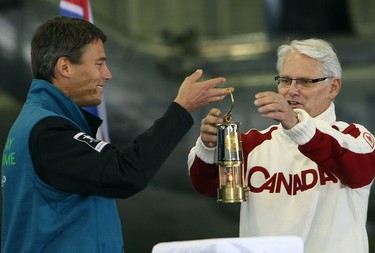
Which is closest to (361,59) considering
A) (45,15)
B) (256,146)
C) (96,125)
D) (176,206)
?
(176,206)

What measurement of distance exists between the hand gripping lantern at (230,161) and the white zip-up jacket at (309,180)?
0.14 meters

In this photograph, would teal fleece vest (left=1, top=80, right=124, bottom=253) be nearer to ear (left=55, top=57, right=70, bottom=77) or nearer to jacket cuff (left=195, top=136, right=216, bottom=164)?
ear (left=55, top=57, right=70, bottom=77)

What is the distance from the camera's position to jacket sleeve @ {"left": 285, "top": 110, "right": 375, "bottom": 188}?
234 centimetres

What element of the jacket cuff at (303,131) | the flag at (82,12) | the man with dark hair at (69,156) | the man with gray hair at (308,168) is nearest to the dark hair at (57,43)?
the man with dark hair at (69,156)

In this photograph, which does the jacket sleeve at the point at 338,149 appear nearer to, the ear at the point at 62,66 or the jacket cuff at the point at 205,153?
the jacket cuff at the point at 205,153

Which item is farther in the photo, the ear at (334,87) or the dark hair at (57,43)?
the ear at (334,87)

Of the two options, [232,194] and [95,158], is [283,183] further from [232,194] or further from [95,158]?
[95,158]

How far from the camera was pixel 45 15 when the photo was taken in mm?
5227

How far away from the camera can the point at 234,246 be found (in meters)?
1.74

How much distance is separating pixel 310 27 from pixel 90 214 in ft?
11.5

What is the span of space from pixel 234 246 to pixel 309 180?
849 millimetres

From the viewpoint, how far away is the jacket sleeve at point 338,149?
234cm

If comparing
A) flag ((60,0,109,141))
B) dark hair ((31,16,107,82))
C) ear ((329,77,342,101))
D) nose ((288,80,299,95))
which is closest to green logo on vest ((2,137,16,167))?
dark hair ((31,16,107,82))

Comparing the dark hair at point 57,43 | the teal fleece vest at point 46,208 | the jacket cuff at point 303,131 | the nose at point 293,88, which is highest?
the dark hair at point 57,43
